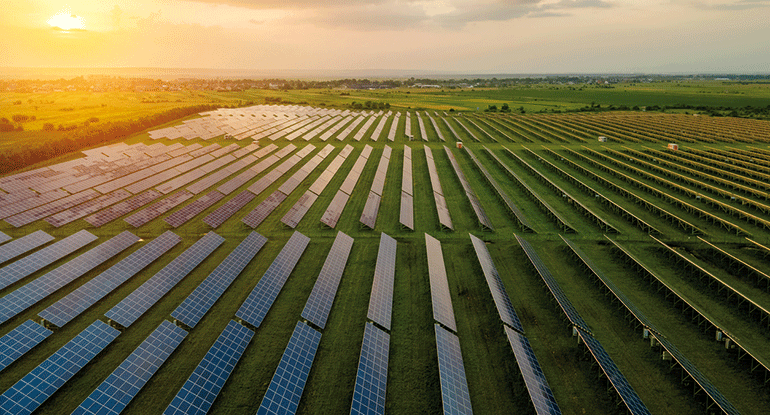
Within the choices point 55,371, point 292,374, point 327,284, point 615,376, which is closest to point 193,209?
point 327,284

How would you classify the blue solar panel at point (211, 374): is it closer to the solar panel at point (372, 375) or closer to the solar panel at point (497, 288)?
the solar panel at point (372, 375)

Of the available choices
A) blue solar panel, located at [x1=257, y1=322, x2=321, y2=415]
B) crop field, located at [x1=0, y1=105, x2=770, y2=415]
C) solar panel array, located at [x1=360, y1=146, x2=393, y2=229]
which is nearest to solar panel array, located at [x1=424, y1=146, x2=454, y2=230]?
crop field, located at [x1=0, y1=105, x2=770, y2=415]

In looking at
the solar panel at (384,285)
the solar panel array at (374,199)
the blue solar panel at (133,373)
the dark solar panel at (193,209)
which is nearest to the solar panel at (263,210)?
the dark solar panel at (193,209)

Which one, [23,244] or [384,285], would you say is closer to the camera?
[384,285]

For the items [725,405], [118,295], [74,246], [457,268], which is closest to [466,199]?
[457,268]

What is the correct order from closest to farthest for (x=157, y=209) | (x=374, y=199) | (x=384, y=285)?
(x=384, y=285), (x=157, y=209), (x=374, y=199)

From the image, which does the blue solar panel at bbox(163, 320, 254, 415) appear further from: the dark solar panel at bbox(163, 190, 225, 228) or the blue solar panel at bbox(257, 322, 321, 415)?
the dark solar panel at bbox(163, 190, 225, 228)

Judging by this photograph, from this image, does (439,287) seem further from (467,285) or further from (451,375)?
(451,375)
